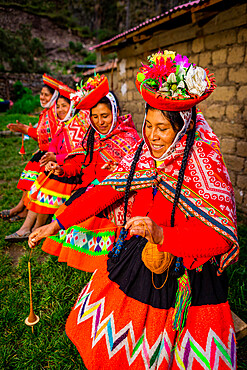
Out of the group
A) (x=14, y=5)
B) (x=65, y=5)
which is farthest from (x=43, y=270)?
(x=65, y=5)

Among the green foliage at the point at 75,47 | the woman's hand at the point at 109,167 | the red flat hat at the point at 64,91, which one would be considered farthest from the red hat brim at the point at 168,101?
the green foliage at the point at 75,47

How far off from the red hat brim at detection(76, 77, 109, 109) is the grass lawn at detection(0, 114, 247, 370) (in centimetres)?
189

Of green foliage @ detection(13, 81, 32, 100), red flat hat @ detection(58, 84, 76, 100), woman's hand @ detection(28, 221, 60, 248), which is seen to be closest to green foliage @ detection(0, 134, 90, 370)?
woman's hand @ detection(28, 221, 60, 248)

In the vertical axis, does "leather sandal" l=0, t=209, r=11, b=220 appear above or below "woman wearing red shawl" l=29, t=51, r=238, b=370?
below

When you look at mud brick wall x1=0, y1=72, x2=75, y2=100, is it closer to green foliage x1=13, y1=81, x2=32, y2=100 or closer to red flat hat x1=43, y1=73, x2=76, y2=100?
green foliage x1=13, y1=81, x2=32, y2=100

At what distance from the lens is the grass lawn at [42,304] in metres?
1.99

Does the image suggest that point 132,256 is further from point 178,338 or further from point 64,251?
point 64,251

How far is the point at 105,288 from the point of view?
1.75 meters

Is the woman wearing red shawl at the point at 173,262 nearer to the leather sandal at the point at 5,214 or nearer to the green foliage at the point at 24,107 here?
the leather sandal at the point at 5,214

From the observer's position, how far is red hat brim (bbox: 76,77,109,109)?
8.63 feet

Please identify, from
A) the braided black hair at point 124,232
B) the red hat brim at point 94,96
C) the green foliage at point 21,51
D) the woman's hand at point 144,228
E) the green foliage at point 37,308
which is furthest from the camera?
the green foliage at point 21,51

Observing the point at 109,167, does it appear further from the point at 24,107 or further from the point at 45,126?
the point at 24,107

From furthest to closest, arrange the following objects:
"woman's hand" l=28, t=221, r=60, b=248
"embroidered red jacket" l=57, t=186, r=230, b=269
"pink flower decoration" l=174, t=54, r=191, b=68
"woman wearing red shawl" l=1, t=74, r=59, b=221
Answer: "woman wearing red shawl" l=1, t=74, r=59, b=221 < "woman's hand" l=28, t=221, r=60, b=248 < "pink flower decoration" l=174, t=54, r=191, b=68 < "embroidered red jacket" l=57, t=186, r=230, b=269

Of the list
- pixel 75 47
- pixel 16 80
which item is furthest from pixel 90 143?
pixel 75 47
